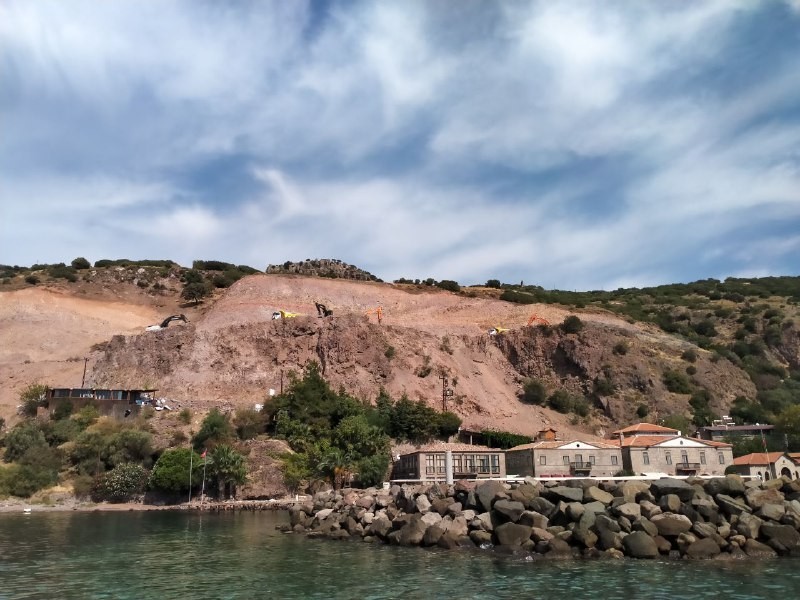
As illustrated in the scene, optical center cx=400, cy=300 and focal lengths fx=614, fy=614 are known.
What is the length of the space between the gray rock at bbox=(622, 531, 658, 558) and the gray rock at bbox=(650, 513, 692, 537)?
34.5 inches

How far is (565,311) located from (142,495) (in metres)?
61.1

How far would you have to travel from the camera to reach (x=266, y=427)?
5978 cm

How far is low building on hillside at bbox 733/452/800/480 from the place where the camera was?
40.4 metres

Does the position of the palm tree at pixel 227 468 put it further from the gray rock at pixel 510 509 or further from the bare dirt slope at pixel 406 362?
the gray rock at pixel 510 509

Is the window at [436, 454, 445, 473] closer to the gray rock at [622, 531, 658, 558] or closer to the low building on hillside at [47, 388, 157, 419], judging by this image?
the gray rock at [622, 531, 658, 558]

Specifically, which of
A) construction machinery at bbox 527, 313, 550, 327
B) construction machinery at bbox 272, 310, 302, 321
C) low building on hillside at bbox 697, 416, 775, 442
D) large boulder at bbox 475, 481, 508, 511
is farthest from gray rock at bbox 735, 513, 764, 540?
construction machinery at bbox 527, 313, 550, 327

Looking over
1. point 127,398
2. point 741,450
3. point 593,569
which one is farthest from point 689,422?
point 127,398

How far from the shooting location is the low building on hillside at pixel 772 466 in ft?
133

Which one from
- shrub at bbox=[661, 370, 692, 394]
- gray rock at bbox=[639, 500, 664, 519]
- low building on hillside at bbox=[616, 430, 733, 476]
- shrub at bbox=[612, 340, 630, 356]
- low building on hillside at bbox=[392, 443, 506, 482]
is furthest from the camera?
shrub at bbox=[612, 340, 630, 356]

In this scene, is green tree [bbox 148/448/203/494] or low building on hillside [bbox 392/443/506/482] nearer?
low building on hillside [bbox 392/443/506/482]

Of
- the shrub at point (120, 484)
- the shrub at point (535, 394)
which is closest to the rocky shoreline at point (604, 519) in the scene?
the shrub at point (120, 484)

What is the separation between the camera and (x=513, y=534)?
25.0m

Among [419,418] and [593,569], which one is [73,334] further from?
[593,569]

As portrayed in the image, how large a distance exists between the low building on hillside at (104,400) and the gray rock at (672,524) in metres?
51.1
